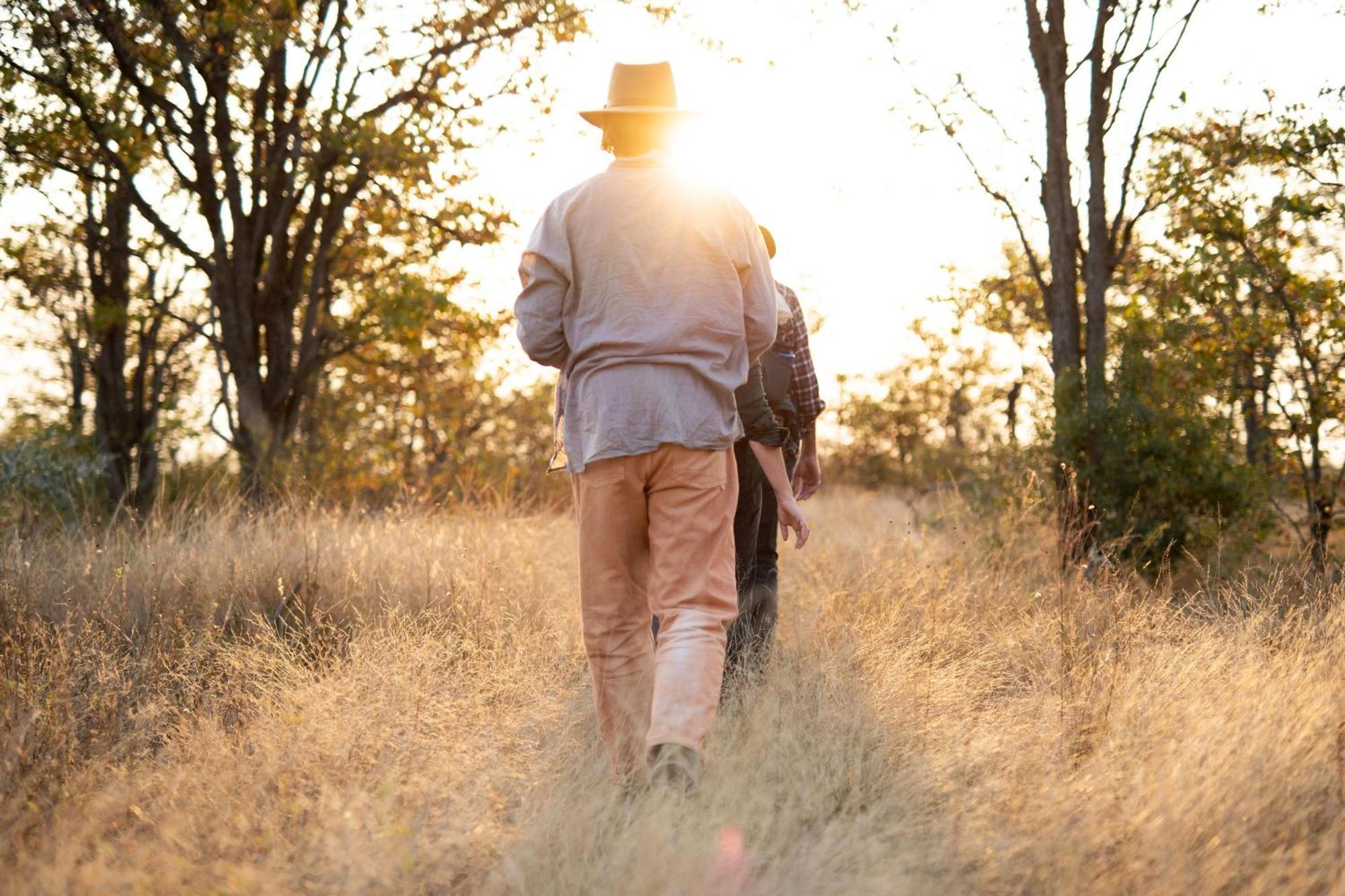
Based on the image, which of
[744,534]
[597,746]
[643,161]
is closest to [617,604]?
[597,746]

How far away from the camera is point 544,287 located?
338cm

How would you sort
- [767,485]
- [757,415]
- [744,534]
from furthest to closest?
[767,485] < [744,534] < [757,415]

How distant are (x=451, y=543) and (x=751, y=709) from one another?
3076 millimetres

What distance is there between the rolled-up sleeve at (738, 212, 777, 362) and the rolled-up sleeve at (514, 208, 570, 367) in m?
0.54

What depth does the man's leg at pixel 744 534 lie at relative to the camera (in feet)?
14.4

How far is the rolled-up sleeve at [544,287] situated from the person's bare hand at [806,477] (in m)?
1.57

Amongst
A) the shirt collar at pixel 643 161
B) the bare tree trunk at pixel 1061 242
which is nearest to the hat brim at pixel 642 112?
the shirt collar at pixel 643 161

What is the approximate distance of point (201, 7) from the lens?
9414 millimetres

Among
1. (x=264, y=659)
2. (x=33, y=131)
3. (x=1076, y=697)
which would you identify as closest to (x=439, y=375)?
(x=33, y=131)

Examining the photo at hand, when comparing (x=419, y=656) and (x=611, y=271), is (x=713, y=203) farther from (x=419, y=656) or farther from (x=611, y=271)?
(x=419, y=656)

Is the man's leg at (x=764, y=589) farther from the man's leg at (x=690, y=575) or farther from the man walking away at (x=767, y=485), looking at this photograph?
the man's leg at (x=690, y=575)

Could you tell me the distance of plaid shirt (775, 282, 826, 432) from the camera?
176 inches

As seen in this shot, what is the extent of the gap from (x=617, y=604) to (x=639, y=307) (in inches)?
34.2

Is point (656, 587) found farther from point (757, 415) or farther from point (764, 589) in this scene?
point (764, 589)
